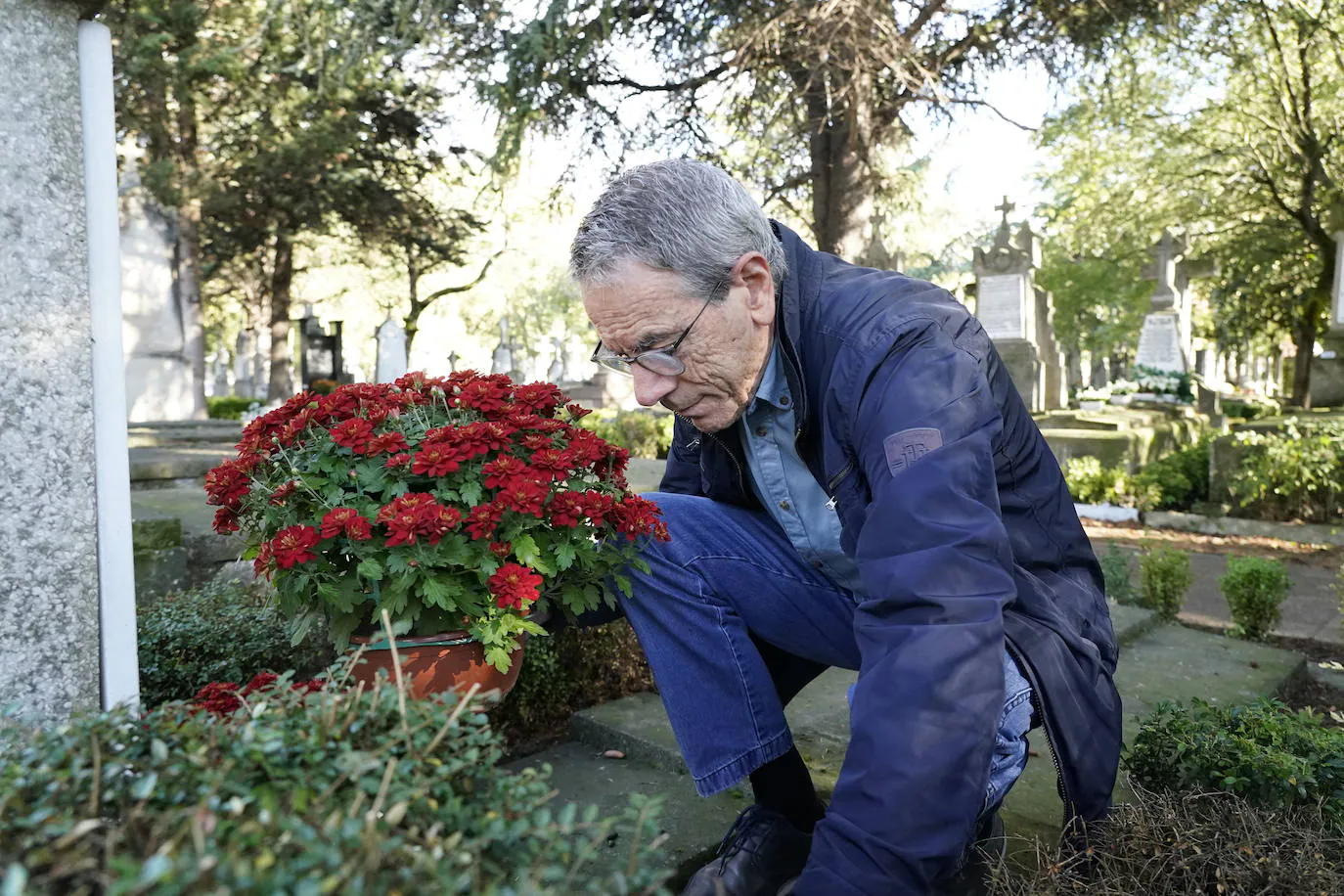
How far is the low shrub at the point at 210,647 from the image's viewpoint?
2.60m

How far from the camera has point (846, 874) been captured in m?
1.30

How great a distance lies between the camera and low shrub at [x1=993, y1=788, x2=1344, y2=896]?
1.56 metres

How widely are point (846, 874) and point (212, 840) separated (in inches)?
32.2

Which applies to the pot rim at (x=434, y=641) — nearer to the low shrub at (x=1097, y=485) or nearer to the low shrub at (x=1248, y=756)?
the low shrub at (x=1248, y=756)

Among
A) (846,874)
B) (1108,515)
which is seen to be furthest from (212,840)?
(1108,515)

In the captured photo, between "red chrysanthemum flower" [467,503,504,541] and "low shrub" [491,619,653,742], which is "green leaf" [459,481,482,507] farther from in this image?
"low shrub" [491,619,653,742]

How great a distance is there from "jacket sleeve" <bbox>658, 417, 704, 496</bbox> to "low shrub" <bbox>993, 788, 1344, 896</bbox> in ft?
3.71

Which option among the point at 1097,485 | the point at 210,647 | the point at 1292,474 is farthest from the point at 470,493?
the point at 1097,485

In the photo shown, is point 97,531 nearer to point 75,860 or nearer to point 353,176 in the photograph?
point 75,860

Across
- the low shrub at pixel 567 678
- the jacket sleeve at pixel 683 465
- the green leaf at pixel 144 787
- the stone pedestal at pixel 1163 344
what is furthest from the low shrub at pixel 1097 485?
the green leaf at pixel 144 787

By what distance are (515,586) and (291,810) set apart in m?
0.90

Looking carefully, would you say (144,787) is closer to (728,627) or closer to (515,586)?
(515,586)

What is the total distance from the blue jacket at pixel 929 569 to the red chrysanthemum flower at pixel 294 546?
850 mm

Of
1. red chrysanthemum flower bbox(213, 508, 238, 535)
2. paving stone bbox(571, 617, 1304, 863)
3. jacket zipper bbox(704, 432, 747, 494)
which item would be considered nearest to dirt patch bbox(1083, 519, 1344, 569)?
paving stone bbox(571, 617, 1304, 863)
